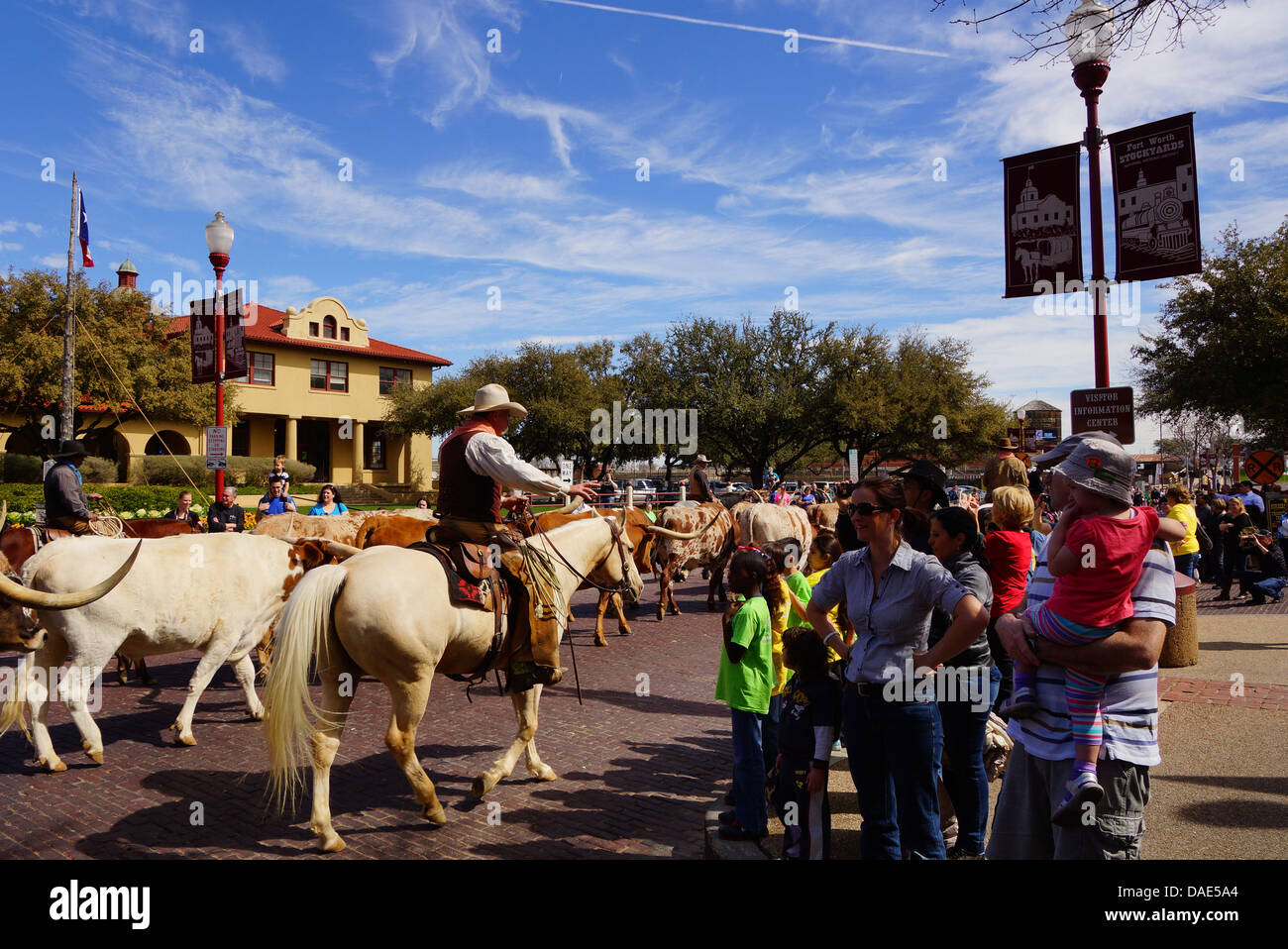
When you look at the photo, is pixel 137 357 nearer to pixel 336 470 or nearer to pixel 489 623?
pixel 336 470

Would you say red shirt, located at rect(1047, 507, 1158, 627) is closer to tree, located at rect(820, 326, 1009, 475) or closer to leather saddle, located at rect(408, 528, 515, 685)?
leather saddle, located at rect(408, 528, 515, 685)

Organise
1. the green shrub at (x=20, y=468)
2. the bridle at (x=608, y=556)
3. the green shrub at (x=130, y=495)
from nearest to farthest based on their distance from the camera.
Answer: the bridle at (x=608, y=556), the green shrub at (x=130, y=495), the green shrub at (x=20, y=468)

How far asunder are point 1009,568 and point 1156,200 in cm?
455

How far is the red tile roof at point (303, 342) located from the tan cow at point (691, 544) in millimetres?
33171

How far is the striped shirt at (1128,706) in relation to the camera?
275 centimetres

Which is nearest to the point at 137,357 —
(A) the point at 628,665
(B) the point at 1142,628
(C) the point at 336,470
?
(C) the point at 336,470

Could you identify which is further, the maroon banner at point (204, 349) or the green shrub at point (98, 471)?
the green shrub at point (98, 471)

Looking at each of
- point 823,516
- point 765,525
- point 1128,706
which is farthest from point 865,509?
point 765,525

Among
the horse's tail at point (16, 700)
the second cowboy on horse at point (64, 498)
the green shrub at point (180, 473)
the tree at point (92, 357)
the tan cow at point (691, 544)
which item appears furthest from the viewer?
the green shrub at point (180, 473)

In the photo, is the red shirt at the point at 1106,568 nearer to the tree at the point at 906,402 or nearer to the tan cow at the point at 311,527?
the tan cow at the point at 311,527

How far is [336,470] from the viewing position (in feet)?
150

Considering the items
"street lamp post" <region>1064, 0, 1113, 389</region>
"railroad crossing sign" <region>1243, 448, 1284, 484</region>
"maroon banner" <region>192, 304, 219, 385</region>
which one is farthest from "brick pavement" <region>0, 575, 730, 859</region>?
"railroad crossing sign" <region>1243, 448, 1284, 484</region>

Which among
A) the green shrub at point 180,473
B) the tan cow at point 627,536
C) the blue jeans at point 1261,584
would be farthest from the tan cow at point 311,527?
the green shrub at point 180,473
